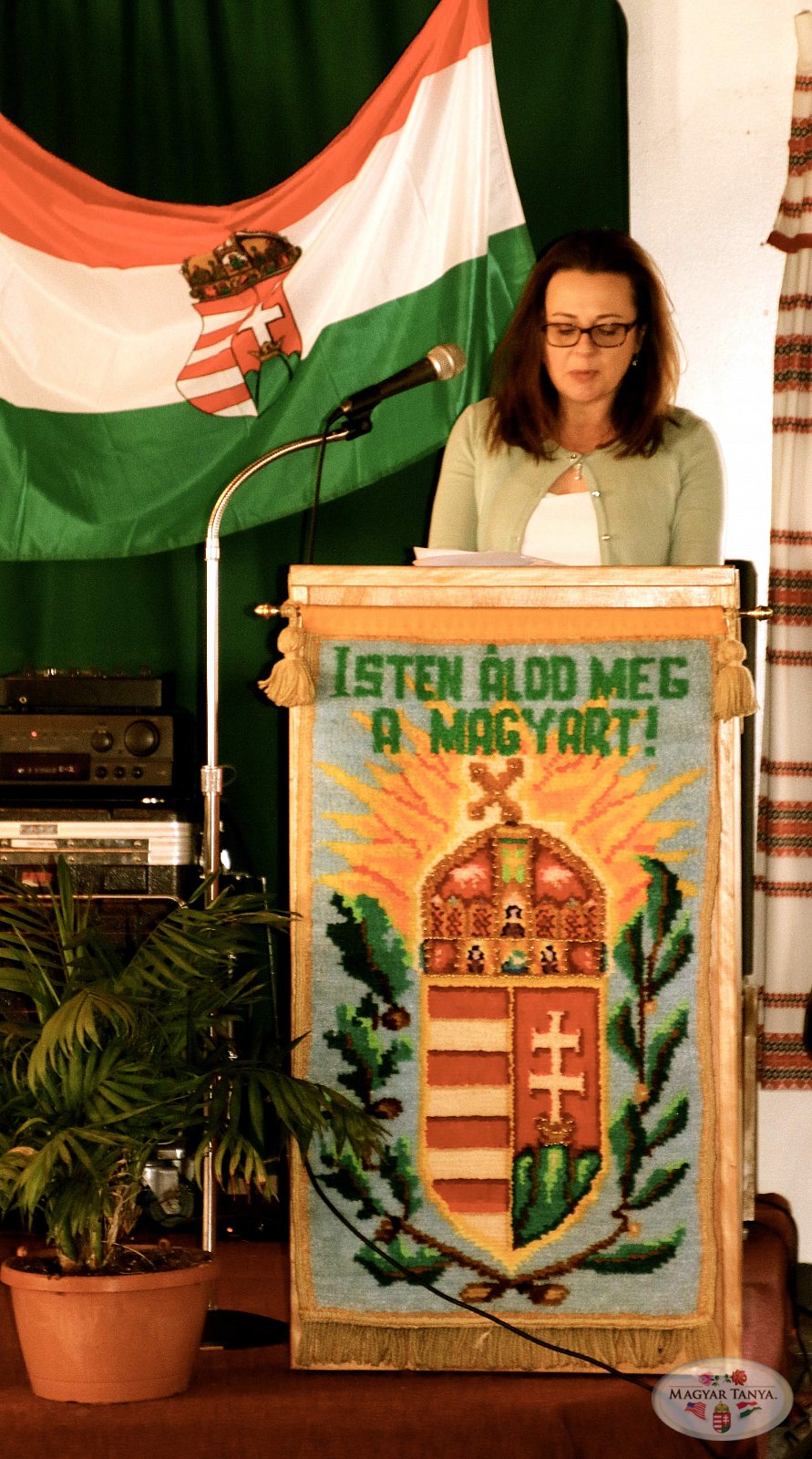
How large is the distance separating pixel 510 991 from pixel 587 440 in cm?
95

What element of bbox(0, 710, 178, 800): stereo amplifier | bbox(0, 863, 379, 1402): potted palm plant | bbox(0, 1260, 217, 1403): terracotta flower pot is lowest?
bbox(0, 1260, 217, 1403): terracotta flower pot

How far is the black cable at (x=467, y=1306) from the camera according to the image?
180cm

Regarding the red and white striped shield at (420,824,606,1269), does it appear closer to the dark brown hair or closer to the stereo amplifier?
the dark brown hair

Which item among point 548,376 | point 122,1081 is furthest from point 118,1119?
point 548,376

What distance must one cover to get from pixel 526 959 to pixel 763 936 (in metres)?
1.30

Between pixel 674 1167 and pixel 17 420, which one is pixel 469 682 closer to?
pixel 674 1167

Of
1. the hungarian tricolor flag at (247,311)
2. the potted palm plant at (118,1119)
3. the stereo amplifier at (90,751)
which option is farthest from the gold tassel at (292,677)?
the hungarian tricolor flag at (247,311)

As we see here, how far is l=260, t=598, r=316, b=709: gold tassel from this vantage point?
185 centimetres

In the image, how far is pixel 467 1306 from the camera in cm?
182

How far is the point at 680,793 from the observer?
188 centimetres

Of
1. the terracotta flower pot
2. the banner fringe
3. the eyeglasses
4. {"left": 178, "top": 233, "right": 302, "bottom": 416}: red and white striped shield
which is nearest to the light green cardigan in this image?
the eyeglasses

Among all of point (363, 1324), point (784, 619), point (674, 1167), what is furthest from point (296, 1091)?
point (784, 619)

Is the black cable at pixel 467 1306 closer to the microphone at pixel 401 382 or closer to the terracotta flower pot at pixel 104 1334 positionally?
the terracotta flower pot at pixel 104 1334

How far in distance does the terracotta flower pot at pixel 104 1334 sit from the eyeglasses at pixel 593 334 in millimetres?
1468
